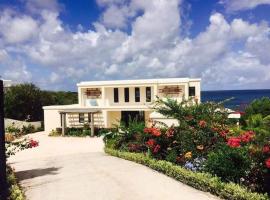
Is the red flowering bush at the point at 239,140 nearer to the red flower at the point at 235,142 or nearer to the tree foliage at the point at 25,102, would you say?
the red flower at the point at 235,142

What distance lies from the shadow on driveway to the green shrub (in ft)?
21.5

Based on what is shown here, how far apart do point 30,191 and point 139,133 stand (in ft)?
26.9

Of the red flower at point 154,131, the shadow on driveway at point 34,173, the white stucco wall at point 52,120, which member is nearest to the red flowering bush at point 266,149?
the red flower at point 154,131

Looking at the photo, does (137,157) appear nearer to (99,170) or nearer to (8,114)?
(99,170)

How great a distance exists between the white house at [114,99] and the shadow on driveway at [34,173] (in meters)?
21.4

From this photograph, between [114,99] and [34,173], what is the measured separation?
1086 inches

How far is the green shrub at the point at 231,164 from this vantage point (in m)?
11.5

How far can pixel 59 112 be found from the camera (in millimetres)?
37781

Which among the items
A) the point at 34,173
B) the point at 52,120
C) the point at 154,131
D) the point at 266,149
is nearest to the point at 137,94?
the point at 52,120

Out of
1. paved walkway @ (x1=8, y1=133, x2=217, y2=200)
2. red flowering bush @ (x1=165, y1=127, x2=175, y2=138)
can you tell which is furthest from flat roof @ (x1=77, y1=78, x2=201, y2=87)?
red flowering bush @ (x1=165, y1=127, x2=175, y2=138)

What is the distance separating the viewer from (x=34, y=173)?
51.4ft

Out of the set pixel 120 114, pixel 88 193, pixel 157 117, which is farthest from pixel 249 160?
pixel 120 114

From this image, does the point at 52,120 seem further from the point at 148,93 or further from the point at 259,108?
the point at 259,108

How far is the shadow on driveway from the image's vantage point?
14914 millimetres
